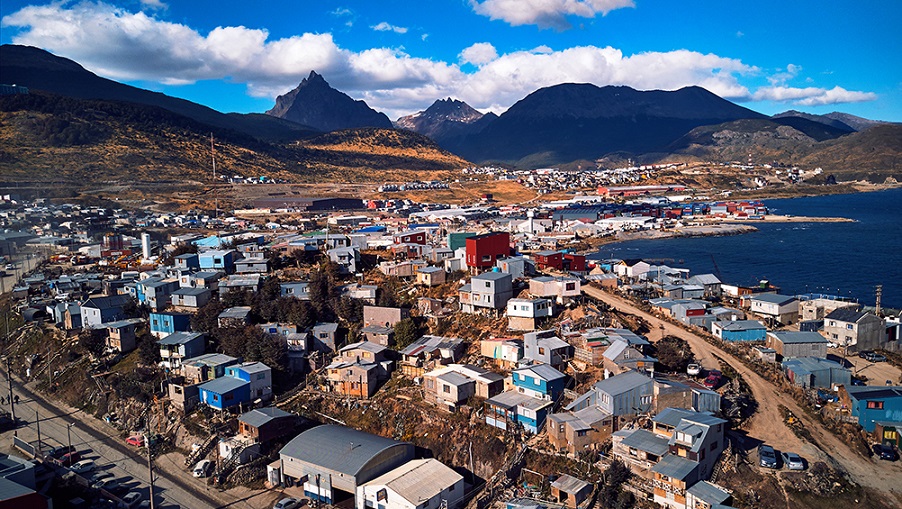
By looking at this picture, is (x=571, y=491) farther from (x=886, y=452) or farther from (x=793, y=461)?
(x=886, y=452)

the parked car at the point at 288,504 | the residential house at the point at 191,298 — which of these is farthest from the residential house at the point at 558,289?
the residential house at the point at 191,298

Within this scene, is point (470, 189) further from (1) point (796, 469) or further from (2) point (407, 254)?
(1) point (796, 469)

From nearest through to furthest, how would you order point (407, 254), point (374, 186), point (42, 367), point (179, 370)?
point (179, 370)
point (42, 367)
point (407, 254)
point (374, 186)

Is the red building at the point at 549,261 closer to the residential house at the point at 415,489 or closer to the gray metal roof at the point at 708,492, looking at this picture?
the residential house at the point at 415,489

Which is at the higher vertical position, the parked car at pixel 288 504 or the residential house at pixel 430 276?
the residential house at pixel 430 276

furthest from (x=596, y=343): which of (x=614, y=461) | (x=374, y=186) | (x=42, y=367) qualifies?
(x=374, y=186)

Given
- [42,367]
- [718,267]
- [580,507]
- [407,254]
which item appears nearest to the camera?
[580,507]
